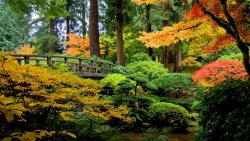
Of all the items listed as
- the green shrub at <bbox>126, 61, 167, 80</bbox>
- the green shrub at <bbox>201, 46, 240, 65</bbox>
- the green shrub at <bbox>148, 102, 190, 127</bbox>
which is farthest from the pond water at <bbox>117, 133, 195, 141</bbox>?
the green shrub at <bbox>201, 46, 240, 65</bbox>

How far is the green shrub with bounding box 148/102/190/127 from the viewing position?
1142 centimetres

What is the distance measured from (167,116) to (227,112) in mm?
6584

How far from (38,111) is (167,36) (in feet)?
15.3

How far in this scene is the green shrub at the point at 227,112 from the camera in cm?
441

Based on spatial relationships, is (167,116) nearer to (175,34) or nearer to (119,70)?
(175,34)

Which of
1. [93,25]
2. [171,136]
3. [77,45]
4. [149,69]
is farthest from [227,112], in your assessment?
[77,45]

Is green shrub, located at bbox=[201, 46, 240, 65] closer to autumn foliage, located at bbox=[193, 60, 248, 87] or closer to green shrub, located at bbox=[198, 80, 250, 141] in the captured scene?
autumn foliage, located at bbox=[193, 60, 248, 87]

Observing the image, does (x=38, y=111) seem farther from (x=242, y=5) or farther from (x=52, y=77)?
(x=242, y=5)

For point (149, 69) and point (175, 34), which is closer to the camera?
point (175, 34)

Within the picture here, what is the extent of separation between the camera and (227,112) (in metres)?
4.98

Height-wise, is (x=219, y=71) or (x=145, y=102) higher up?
(x=219, y=71)

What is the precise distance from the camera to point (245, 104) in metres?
4.69

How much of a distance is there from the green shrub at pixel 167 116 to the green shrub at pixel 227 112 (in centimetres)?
590

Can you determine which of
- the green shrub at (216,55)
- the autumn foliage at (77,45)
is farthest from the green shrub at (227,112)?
the autumn foliage at (77,45)
